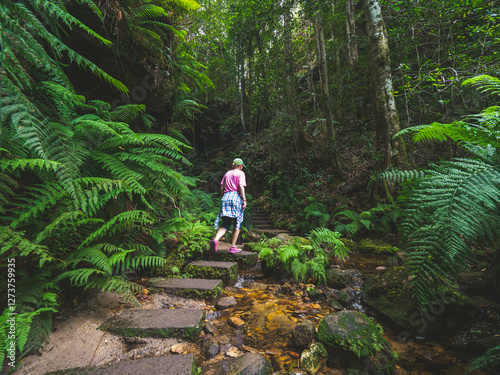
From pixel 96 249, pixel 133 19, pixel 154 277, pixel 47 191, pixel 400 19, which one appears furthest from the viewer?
pixel 400 19

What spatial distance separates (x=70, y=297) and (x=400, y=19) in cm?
855

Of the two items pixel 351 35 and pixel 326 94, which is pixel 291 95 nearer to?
pixel 326 94

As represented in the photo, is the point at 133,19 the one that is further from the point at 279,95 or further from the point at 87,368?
the point at 279,95

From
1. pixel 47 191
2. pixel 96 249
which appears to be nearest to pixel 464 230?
pixel 96 249

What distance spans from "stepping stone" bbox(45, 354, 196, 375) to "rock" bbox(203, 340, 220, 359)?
303 millimetres

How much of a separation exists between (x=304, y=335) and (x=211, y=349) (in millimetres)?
826

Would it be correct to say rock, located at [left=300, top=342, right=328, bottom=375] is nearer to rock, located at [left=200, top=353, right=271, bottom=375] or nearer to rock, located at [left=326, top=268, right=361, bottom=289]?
rock, located at [left=200, top=353, right=271, bottom=375]

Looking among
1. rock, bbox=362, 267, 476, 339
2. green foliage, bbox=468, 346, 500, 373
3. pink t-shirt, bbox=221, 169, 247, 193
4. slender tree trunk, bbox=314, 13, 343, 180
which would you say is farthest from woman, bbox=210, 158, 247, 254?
slender tree trunk, bbox=314, 13, 343, 180

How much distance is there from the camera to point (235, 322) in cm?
215

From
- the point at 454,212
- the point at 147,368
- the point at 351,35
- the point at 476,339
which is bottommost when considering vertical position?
the point at 476,339

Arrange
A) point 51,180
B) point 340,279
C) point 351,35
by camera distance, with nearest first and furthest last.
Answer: point 51,180 < point 340,279 < point 351,35

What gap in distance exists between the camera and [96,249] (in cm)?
185

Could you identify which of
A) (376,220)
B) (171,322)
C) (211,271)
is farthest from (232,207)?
(376,220)

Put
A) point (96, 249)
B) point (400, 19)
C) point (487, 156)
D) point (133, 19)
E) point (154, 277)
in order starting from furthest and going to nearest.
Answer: point (400, 19), point (133, 19), point (154, 277), point (96, 249), point (487, 156)
